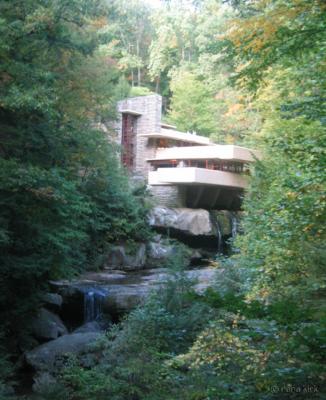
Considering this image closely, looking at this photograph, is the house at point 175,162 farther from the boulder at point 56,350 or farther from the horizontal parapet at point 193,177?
the boulder at point 56,350

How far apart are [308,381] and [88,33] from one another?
11792 millimetres

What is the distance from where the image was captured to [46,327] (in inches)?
412

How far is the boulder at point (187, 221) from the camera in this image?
67.8ft

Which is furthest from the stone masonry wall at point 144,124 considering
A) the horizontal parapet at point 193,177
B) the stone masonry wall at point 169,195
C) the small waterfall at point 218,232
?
the small waterfall at point 218,232

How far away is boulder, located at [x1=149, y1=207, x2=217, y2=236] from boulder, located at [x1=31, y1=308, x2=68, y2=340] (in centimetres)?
987

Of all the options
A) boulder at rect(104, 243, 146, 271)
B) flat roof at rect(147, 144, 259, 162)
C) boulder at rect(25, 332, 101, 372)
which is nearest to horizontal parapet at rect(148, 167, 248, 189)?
flat roof at rect(147, 144, 259, 162)

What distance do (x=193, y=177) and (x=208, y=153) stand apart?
201 centimetres

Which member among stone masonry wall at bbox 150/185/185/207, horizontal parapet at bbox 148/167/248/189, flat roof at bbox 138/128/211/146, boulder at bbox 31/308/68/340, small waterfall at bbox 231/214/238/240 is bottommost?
boulder at bbox 31/308/68/340

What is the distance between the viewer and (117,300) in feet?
37.9

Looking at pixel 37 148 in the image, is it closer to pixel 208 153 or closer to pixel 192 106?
pixel 208 153

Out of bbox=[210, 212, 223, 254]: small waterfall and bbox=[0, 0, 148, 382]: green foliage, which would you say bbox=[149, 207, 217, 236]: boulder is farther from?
bbox=[0, 0, 148, 382]: green foliage

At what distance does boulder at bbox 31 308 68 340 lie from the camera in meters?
10.3

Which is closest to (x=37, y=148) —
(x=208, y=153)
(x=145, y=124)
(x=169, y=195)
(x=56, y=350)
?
(x=56, y=350)

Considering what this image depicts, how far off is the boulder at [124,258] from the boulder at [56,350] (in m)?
7.37
